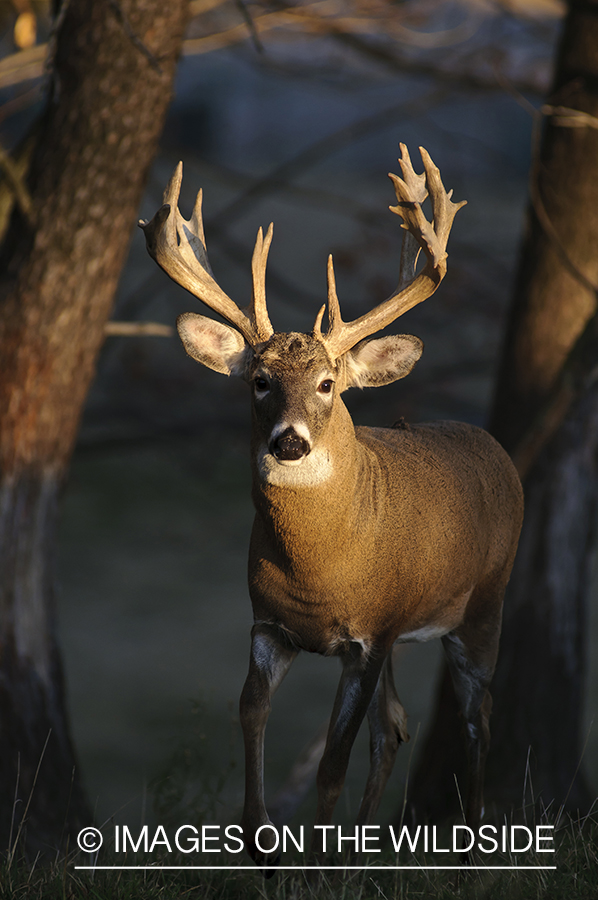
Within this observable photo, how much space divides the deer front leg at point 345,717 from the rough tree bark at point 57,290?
8.50 ft

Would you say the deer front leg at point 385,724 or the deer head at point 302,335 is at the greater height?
the deer head at point 302,335

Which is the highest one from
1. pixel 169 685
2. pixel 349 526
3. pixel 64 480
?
pixel 349 526

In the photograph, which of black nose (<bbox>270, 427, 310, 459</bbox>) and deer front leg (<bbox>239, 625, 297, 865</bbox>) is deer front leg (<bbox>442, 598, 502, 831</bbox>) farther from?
black nose (<bbox>270, 427, 310, 459</bbox>)

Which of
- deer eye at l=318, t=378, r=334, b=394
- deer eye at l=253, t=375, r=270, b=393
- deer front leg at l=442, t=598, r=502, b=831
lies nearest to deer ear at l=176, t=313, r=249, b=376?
deer eye at l=253, t=375, r=270, b=393

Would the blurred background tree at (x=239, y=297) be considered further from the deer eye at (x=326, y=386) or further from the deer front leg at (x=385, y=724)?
the deer eye at (x=326, y=386)

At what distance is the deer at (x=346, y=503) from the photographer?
277 centimetres

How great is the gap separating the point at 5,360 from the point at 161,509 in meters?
9.67

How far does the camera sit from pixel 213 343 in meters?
3.05

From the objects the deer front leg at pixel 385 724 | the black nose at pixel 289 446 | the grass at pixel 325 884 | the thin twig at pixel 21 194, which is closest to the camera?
the black nose at pixel 289 446

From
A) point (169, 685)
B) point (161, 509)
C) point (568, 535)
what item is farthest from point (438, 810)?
point (161, 509)

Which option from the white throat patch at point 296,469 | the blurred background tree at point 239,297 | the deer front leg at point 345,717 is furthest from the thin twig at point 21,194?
the deer front leg at point 345,717

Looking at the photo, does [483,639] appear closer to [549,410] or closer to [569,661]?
[549,410]

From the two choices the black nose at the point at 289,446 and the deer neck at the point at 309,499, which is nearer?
the black nose at the point at 289,446

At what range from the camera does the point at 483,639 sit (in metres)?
3.25
